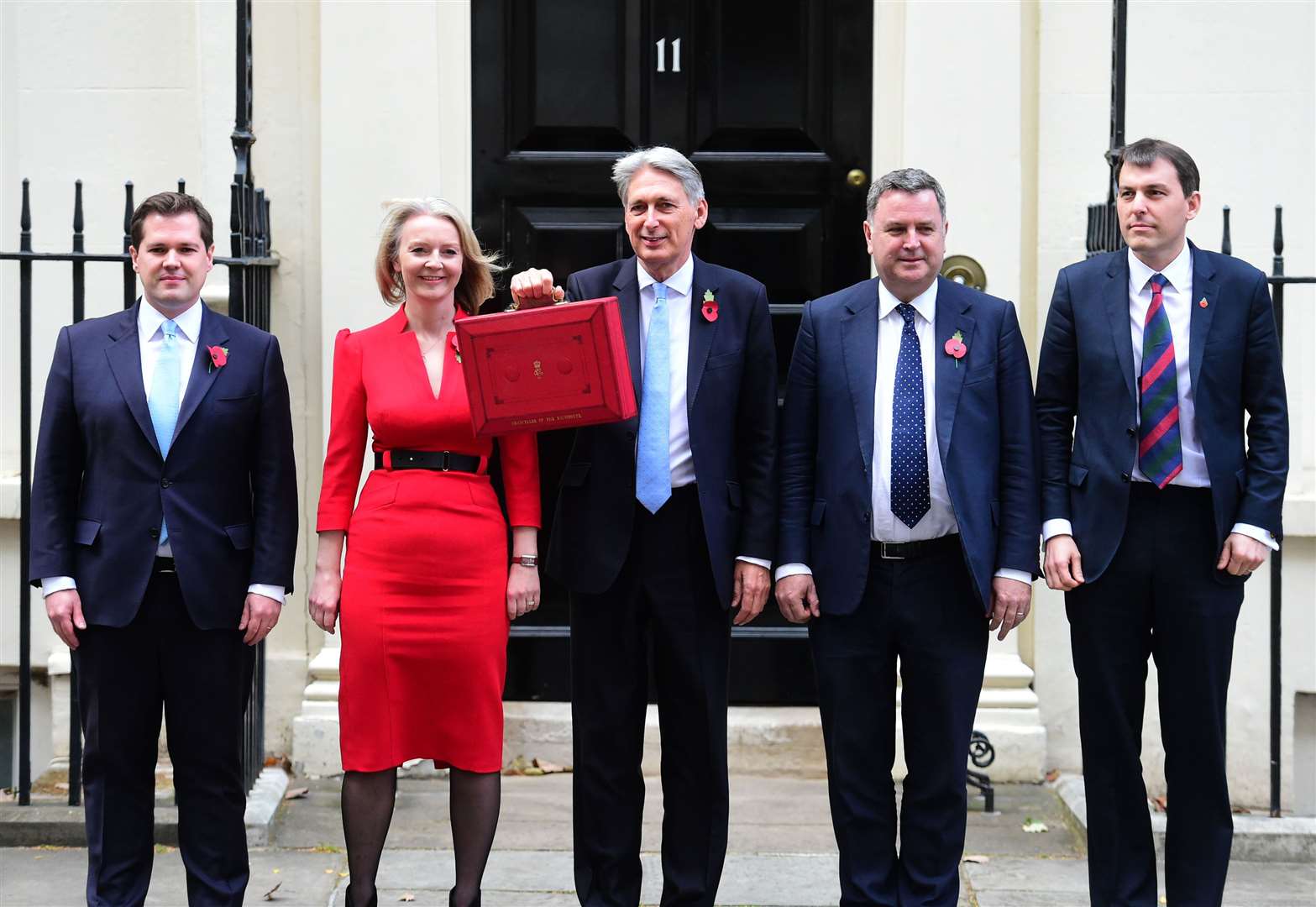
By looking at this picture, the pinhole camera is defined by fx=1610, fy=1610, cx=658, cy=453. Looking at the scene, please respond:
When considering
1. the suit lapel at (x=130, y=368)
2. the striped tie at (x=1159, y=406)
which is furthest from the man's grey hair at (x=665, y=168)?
the suit lapel at (x=130, y=368)

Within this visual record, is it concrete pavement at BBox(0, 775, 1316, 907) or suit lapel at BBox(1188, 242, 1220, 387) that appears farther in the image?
concrete pavement at BBox(0, 775, 1316, 907)

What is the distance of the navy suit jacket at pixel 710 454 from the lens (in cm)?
400

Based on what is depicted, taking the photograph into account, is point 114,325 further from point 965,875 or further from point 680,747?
point 965,875

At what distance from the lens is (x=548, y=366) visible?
12.6 ft

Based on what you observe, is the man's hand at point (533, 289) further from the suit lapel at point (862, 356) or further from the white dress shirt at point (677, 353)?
the suit lapel at point (862, 356)

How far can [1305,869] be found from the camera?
5.02 m

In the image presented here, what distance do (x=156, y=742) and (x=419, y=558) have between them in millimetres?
860

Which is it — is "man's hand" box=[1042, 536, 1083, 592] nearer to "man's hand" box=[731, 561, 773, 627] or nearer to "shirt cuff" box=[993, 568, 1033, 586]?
"shirt cuff" box=[993, 568, 1033, 586]

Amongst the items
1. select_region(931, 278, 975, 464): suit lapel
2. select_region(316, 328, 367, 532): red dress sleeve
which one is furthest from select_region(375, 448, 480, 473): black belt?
select_region(931, 278, 975, 464): suit lapel

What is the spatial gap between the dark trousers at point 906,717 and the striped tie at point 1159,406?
53 centimetres

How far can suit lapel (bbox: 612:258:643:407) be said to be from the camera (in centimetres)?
403

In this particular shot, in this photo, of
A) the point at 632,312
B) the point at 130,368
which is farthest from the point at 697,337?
the point at 130,368

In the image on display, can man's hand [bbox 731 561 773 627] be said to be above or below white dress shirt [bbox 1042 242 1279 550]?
below

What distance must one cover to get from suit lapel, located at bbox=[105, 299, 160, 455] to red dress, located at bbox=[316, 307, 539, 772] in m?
0.45
